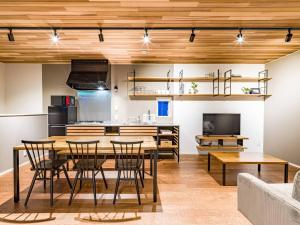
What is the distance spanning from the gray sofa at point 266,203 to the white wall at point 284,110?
3166mm

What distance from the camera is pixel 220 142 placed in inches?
244

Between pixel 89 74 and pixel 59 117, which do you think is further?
pixel 59 117

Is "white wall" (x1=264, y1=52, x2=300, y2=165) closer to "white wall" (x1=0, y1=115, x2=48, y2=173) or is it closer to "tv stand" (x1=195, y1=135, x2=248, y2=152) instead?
"tv stand" (x1=195, y1=135, x2=248, y2=152)

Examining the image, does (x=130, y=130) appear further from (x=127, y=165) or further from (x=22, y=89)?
(x=22, y=89)

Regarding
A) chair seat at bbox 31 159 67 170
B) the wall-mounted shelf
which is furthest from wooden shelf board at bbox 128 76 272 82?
chair seat at bbox 31 159 67 170

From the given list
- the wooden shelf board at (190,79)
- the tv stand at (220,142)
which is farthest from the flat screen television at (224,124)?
the wooden shelf board at (190,79)

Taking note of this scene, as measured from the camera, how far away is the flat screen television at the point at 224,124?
6.20m

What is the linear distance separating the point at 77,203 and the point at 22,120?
2738mm

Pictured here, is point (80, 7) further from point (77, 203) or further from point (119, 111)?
point (119, 111)

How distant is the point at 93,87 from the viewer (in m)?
5.88

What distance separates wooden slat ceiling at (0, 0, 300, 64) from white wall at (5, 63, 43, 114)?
460 millimetres

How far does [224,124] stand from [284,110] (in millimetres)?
1432

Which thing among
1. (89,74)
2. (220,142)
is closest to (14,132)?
(89,74)

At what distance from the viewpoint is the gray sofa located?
1.61 m
